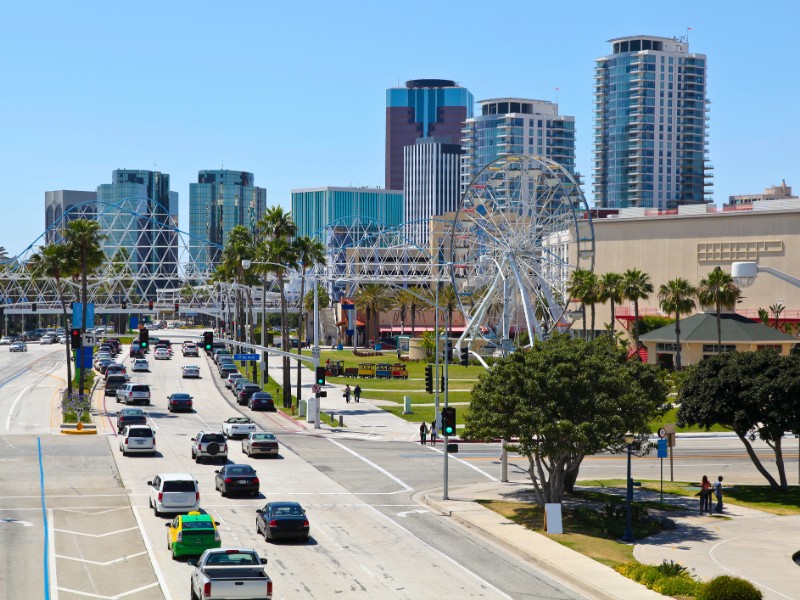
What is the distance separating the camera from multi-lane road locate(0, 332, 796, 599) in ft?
96.3

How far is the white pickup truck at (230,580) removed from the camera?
24.9m

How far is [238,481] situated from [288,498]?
2118 mm

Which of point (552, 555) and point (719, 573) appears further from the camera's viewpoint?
point (552, 555)

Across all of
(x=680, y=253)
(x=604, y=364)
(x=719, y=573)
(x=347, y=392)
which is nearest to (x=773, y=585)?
(x=719, y=573)

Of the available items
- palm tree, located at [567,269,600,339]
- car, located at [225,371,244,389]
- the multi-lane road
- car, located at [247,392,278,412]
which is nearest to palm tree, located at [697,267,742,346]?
palm tree, located at [567,269,600,339]

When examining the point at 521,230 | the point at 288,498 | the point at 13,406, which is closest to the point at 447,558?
the point at 288,498

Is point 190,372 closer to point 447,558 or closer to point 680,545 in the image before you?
point 680,545

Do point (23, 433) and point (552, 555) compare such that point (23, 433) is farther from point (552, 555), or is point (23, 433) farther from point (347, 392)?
point (552, 555)

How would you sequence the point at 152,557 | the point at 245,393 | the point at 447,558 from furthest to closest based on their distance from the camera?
1. the point at 245,393
2. the point at 447,558
3. the point at 152,557

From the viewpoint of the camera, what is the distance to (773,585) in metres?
30.4

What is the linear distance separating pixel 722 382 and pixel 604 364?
8258mm

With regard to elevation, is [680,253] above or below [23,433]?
above

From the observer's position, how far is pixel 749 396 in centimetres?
4606

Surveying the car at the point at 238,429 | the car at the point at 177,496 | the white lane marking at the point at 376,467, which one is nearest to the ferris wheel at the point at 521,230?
the white lane marking at the point at 376,467
